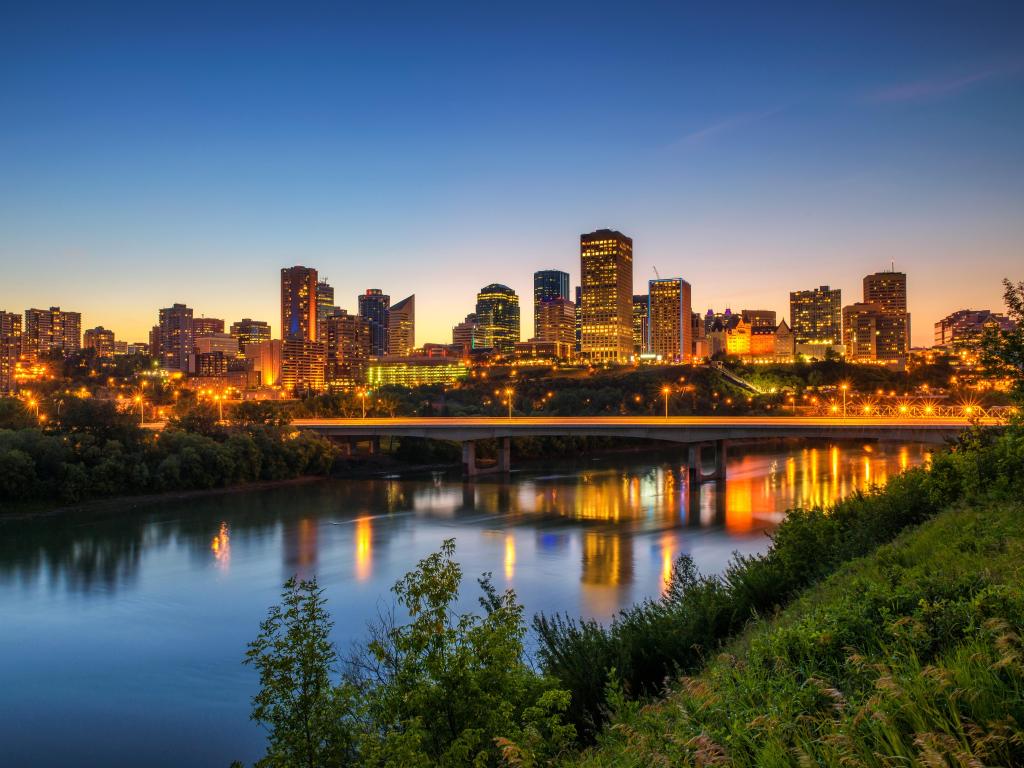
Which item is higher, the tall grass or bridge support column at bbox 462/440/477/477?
the tall grass

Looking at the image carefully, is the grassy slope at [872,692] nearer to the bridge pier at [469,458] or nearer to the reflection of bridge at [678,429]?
the reflection of bridge at [678,429]

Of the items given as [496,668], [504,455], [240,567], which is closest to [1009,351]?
[496,668]

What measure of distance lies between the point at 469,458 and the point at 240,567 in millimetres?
35580

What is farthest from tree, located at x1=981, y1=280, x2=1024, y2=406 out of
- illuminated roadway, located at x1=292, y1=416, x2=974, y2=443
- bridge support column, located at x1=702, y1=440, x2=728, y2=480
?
bridge support column, located at x1=702, y1=440, x2=728, y2=480

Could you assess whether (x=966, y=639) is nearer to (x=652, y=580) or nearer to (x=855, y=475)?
(x=652, y=580)

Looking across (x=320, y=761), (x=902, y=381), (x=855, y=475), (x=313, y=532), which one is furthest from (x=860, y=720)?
(x=902, y=381)

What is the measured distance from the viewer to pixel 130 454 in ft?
172

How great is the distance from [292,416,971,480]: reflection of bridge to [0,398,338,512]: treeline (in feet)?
22.3

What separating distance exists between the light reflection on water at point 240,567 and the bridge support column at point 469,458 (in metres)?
4.40

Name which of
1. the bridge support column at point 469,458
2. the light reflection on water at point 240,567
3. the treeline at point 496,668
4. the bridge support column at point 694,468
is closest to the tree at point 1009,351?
the treeline at point 496,668

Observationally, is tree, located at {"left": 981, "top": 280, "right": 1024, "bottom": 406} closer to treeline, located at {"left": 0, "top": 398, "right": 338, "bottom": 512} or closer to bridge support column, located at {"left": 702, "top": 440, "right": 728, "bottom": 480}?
bridge support column, located at {"left": 702, "top": 440, "right": 728, "bottom": 480}

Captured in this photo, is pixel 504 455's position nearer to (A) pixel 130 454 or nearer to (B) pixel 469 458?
(B) pixel 469 458

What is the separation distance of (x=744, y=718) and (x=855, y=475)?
61364 mm

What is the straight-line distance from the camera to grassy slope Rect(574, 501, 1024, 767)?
446 cm
